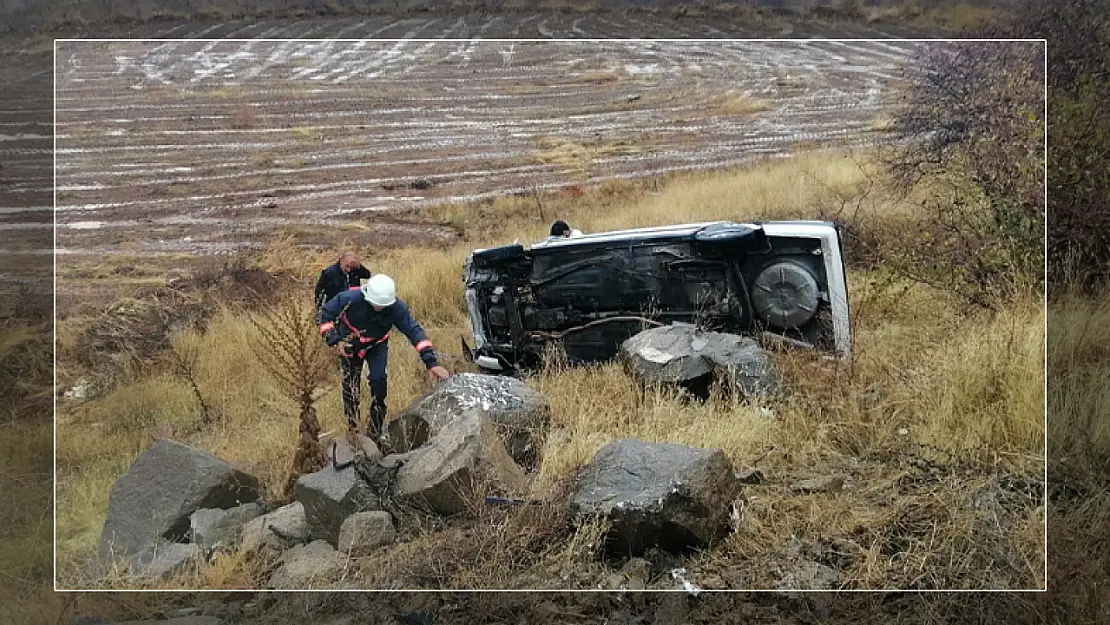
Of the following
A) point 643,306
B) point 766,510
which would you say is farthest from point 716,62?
point 766,510

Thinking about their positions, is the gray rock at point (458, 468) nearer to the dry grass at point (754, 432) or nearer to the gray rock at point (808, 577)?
the dry grass at point (754, 432)

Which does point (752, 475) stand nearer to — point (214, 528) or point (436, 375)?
point (436, 375)

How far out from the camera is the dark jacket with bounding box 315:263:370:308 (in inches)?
148

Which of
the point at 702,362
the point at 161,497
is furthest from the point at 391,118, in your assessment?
the point at 161,497

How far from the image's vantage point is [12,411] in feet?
13.5

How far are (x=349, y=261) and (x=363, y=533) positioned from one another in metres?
1.15

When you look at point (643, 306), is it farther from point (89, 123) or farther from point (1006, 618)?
point (89, 123)

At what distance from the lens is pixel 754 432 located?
377 cm

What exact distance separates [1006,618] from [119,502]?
148 inches

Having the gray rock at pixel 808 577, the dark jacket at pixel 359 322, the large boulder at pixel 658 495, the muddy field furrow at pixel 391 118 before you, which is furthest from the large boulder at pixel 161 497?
the gray rock at pixel 808 577

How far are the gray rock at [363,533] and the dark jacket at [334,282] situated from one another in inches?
36.0

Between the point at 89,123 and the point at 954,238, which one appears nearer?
the point at 89,123

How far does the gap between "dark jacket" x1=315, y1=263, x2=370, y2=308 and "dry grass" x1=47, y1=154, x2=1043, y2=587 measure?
6 cm

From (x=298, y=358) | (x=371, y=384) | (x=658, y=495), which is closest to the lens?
(x=658, y=495)
